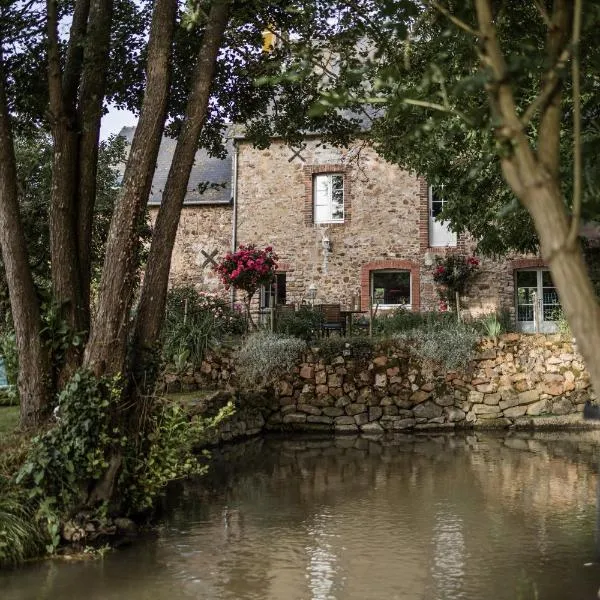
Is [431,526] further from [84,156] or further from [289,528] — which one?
[84,156]

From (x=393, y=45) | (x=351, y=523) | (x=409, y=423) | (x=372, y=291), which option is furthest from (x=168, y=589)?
(x=372, y=291)

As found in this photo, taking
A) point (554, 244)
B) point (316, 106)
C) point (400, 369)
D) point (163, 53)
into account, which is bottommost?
point (400, 369)

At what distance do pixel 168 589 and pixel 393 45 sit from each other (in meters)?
6.09

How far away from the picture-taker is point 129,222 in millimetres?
6660

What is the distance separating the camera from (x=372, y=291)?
67.0 ft

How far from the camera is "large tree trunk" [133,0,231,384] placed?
6898 millimetres

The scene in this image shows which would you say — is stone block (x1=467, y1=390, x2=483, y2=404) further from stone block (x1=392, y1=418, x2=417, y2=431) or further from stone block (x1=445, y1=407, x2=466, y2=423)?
stone block (x1=392, y1=418, x2=417, y2=431)

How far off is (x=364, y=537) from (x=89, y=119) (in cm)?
486

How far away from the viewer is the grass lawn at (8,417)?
834 centimetres

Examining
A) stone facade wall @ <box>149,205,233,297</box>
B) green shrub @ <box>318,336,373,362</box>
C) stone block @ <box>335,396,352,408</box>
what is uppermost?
stone facade wall @ <box>149,205,233,297</box>

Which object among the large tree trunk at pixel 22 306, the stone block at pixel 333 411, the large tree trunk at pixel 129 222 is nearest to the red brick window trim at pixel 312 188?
the stone block at pixel 333 411

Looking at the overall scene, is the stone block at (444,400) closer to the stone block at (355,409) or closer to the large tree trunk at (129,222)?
the stone block at (355,409)

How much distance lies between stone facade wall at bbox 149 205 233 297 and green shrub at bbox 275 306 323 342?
590 centimetres

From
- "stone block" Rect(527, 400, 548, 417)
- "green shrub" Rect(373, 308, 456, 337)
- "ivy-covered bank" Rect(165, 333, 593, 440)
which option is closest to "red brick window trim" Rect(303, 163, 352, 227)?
"green shrub" Rect(373, 308, 456, 337)
